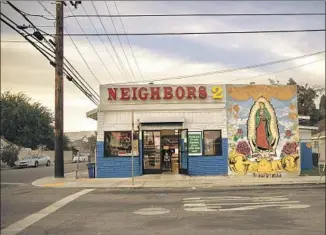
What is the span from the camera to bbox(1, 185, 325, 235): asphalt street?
9.09 meters

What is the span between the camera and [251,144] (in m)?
23.5

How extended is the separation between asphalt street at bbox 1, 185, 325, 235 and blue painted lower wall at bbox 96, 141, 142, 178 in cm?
705

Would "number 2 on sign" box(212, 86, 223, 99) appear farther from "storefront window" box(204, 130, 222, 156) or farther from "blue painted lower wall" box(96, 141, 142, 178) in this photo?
"blue painted lower wall" box(96, 141, 142, 178)

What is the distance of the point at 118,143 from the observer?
2347 cm

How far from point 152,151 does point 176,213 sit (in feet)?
41.5

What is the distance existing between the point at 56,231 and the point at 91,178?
45.9ft

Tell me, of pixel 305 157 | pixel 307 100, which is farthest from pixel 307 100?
pixel 305 157

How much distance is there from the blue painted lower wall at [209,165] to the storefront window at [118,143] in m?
2.88

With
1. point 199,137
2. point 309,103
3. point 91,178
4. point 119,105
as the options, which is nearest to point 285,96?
point 199,137

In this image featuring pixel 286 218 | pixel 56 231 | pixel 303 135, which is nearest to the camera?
pixel 56 231

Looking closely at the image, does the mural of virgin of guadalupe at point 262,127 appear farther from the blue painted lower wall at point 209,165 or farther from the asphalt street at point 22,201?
the asphalt street at point 22,201

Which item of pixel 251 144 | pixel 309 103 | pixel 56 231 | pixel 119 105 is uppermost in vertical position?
pixel 309 103

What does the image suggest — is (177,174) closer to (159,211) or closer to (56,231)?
(159,211)

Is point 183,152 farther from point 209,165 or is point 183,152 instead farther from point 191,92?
point 191,92
